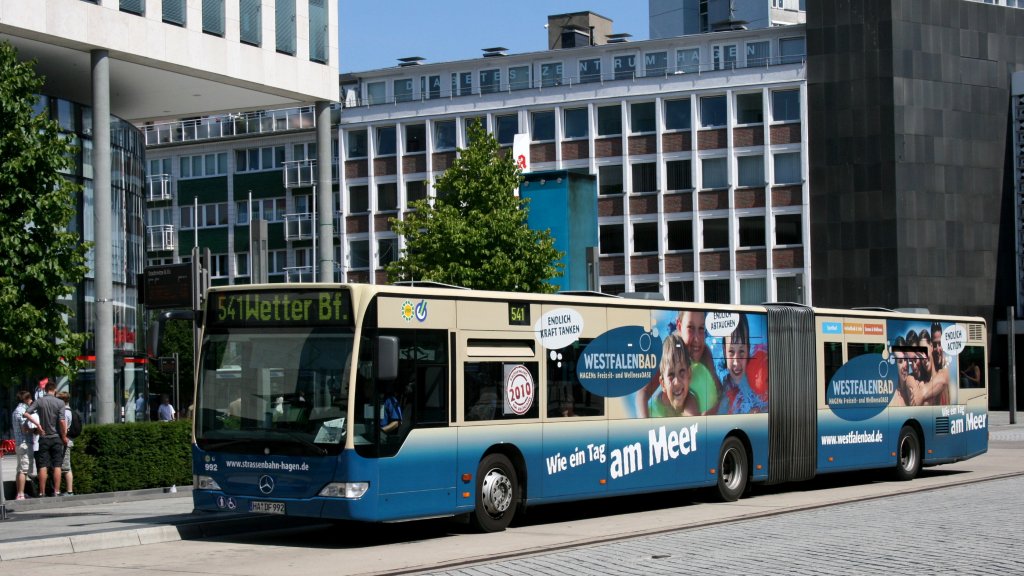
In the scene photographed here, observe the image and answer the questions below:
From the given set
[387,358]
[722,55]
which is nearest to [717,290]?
[722,55]

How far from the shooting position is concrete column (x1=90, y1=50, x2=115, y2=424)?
1137 inches

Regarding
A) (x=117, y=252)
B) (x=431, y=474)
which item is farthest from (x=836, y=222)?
(x=431, y=474)

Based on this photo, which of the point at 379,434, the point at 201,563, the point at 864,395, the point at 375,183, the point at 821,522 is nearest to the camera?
the point at 201,563

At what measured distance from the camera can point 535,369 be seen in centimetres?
1703

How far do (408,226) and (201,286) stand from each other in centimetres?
2510

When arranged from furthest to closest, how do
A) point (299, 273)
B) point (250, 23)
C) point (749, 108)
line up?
1. point (299, 273)
2. point (749, 108)
3. point (250, 23)

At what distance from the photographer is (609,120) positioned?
6950cm

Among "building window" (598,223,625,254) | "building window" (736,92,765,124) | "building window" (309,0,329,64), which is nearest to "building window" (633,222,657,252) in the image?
"building window" (598,223,625,254)

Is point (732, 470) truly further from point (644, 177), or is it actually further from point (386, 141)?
point (386, 141)

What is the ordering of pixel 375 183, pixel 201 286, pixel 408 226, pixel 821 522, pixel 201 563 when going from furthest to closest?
pixel 375 183
pixel 408 226
pixel 201 286
pixel 821 522
pixel 201 563

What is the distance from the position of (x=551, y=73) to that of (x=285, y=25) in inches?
1553

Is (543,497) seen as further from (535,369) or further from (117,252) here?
(117,252)

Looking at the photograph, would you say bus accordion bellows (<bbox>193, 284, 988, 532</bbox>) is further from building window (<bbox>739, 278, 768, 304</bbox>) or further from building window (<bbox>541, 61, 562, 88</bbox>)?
building window (<bbox>541, 61, 562, 88</bbox>)

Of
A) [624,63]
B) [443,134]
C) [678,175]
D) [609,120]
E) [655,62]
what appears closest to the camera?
[678,175]
